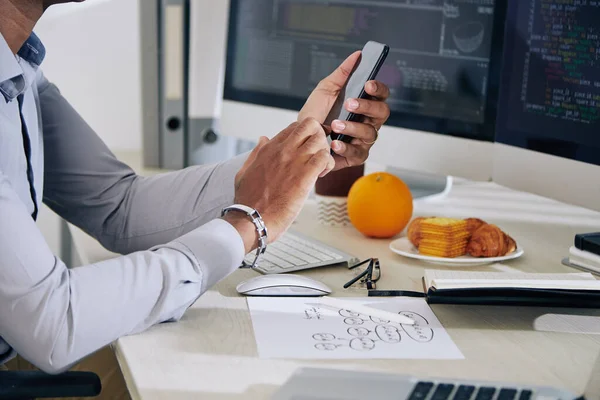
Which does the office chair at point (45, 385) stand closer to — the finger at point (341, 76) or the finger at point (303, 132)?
Answer: the finger at point (303, 132)

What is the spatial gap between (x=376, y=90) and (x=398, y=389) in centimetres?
56

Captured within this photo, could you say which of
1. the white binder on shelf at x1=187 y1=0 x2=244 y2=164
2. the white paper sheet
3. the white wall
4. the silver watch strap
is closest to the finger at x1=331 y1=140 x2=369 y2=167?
the silver watch strap

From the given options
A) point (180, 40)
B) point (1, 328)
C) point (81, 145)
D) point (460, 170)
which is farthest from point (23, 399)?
point (180, 40)

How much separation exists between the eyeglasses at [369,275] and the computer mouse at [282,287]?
53 millimetres

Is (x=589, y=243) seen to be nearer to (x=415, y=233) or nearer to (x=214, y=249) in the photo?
(x=415, y=233)

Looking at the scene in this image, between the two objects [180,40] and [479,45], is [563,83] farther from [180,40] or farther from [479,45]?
[180,40]

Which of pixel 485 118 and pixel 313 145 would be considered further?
pixel 485 118

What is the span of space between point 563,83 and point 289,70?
1.91 ft

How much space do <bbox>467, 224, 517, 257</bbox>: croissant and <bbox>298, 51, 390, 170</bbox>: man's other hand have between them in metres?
0.20

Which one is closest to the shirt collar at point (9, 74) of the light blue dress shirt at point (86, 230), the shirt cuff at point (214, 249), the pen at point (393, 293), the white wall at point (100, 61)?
the light blue dress shirt at point (86, 230)

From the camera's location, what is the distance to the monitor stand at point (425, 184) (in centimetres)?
162

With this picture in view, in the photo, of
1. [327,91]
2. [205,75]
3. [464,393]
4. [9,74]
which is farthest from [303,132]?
[205,75]

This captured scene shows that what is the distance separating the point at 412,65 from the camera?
1403 mm

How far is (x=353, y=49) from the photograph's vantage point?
1482mm
